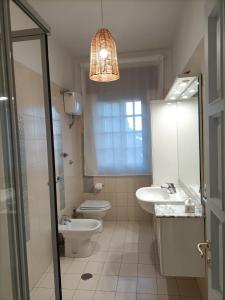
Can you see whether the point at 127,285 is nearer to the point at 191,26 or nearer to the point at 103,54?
the point at 103,54

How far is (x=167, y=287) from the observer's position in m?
2.15

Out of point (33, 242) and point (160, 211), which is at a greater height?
point (160, 211)

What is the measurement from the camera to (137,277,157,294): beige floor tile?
2.10 metres

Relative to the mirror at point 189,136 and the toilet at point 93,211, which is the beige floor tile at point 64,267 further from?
the mirror at point 189,136

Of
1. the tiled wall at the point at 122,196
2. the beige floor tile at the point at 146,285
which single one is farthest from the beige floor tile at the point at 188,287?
the tiled wall at the point at 122,196

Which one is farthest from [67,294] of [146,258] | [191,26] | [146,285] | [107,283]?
[191,26]

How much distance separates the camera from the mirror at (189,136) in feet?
6.95

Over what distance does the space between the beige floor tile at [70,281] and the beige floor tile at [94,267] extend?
0.49 ft

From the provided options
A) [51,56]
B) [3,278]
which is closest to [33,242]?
[3,278]

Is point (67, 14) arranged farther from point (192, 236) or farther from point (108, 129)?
point (192, 236)

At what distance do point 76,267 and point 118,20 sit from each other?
9.24 ft

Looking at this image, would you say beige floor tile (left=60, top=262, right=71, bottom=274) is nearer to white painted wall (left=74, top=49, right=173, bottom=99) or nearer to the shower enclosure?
the shower enclosure

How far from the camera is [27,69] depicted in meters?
2.23

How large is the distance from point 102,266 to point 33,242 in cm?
83
